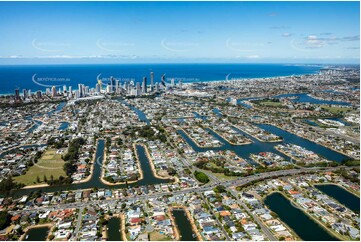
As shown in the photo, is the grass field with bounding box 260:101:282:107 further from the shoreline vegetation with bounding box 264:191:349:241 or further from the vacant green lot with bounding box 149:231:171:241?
the vacant green lot with bounding box 149:231:171:241

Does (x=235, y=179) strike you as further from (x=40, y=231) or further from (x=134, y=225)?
(x=40, y=231)

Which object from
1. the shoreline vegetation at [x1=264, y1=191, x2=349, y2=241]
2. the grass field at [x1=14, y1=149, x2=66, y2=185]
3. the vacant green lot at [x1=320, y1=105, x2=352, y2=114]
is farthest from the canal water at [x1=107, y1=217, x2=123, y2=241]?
the vacant green lot at [x1=320, y1=105, x2=352, y2=114]

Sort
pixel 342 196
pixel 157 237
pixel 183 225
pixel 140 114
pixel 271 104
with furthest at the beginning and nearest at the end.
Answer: pixel 271 104, pixel 140 114, pixel 342 196, pixel 183 225, pixel 157 237

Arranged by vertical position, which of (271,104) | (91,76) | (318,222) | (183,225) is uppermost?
(91,76)

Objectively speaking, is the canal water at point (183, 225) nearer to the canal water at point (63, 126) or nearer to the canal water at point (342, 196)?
the canal water at point (342, 196)

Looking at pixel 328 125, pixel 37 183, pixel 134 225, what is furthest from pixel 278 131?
pixel 37 183

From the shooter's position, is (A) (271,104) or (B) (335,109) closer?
(B) (335,109)

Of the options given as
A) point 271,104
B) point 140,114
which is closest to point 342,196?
point 140,114

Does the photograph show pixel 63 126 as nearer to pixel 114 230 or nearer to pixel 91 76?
pixel 114 230
